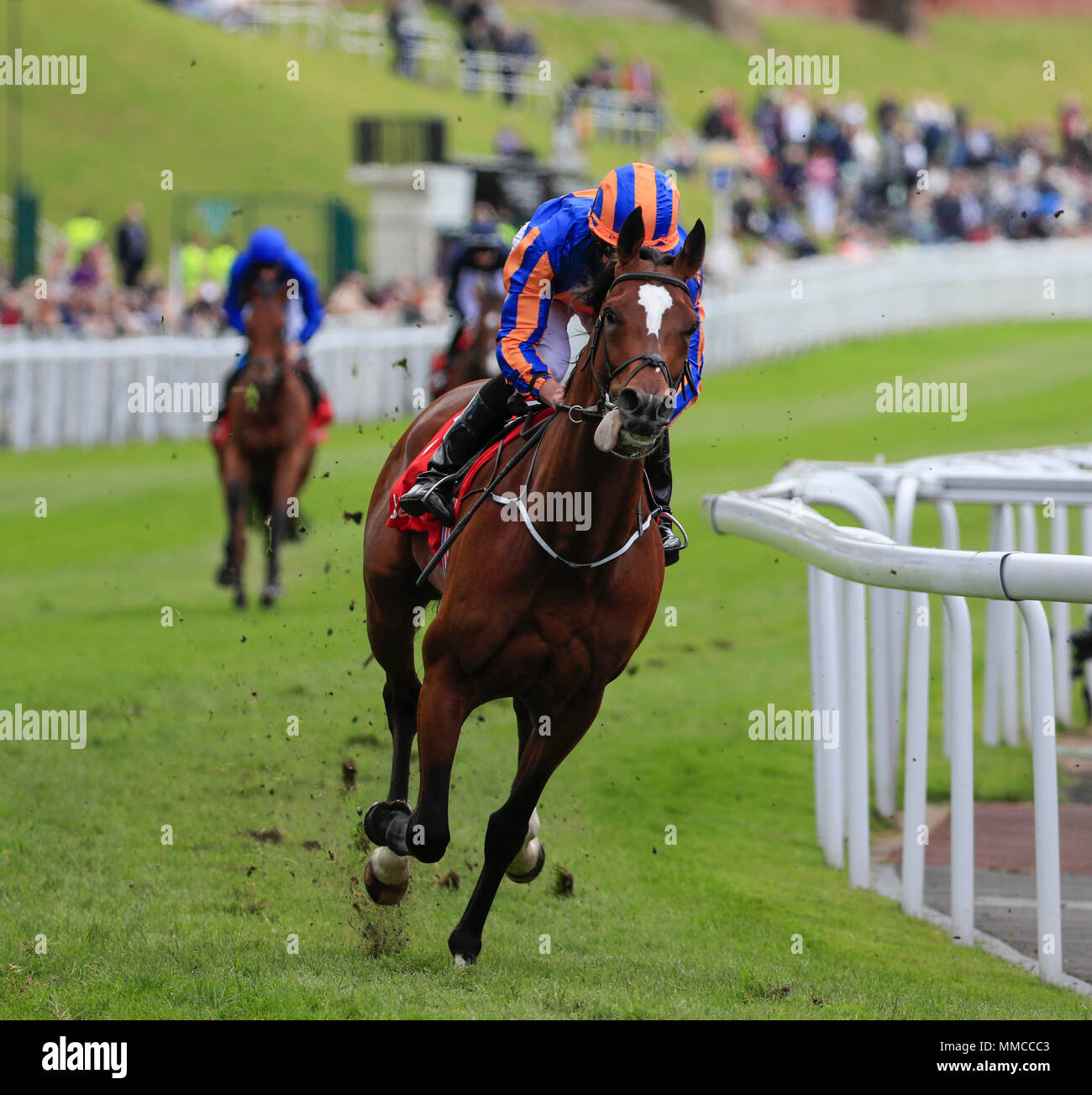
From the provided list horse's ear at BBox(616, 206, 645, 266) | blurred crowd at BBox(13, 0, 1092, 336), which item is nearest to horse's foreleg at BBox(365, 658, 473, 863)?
horse's ear at BBox(616, 206, 645, 266)

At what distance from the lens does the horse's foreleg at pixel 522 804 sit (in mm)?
4805

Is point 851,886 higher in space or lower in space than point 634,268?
lower

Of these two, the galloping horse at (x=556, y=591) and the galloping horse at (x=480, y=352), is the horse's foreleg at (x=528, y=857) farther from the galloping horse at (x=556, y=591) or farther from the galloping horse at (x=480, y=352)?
the galloping horse at (x=480, y=352)

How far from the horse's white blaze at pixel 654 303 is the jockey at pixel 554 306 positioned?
182 mm

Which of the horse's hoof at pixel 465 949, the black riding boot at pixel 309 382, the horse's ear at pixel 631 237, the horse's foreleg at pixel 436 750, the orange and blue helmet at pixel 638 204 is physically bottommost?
the horse's hoof at pixel 465 949

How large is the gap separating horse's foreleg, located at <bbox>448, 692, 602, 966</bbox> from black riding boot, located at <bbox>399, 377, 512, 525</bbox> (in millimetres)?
783

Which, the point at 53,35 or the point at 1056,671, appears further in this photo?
the point at 53,35

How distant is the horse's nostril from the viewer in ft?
13.1

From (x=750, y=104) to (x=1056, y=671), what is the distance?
36.7 m

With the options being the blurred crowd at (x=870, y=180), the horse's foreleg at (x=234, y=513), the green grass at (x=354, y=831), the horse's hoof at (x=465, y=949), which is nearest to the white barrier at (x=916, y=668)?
the green grass at (x=354, y=831)

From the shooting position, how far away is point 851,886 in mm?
6066

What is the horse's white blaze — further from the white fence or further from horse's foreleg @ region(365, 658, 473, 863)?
the white fence
